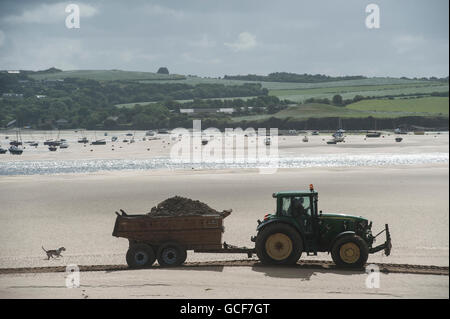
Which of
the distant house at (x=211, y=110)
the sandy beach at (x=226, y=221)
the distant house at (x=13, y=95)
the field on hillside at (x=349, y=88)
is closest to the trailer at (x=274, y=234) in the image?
the sandy beach at (x=226, y=221)

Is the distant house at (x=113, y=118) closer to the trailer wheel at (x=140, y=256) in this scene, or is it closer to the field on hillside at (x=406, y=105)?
the trailer wheel at (x=140, y=256)

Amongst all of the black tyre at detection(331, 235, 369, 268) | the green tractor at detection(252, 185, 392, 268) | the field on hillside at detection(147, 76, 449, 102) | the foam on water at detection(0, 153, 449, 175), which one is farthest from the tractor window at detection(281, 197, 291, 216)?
the field on hillside at detection(147, 76, 449, 102)

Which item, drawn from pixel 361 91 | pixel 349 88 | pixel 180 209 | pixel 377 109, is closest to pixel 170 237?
pixel 180 209

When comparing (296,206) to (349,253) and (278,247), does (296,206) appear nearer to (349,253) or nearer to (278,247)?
(278,247)

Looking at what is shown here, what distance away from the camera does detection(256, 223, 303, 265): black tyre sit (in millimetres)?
15516

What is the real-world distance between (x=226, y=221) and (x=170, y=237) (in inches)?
303

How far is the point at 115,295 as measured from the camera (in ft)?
42.2

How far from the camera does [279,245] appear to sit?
15680 mm

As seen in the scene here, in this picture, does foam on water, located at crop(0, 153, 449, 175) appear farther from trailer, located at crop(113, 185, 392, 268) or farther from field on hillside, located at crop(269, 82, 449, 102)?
field on hillside, located at crop(269, 82, 449, 102)

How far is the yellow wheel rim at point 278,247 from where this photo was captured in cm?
1559

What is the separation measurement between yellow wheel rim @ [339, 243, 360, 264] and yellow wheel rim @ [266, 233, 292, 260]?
4.60ft

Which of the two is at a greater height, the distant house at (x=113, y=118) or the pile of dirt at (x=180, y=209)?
the distant house at (x=113, y=118)

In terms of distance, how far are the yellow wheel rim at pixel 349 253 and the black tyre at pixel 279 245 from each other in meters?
1.11
